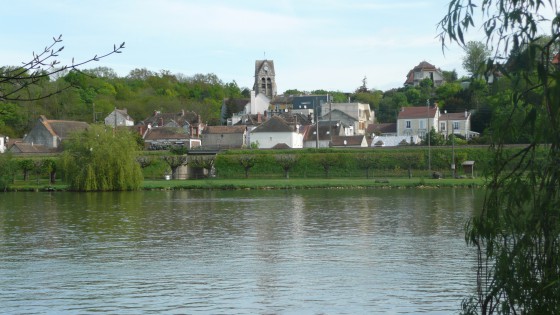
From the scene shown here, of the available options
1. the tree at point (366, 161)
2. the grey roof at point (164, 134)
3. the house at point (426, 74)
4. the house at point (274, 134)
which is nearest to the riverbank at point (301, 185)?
the tree at point (366, 161)

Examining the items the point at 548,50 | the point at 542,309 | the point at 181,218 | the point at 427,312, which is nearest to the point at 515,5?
the point at 548,50

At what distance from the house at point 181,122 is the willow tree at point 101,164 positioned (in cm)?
4667

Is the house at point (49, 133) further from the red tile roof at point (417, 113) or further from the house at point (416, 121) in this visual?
the red tile roof at point (417, 113)

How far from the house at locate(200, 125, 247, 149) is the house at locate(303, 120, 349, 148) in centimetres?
928

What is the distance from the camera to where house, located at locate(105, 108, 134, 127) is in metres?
136

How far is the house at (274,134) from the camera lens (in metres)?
112

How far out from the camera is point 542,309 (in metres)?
11.6

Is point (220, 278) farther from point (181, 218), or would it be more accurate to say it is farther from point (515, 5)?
point (181, 218)

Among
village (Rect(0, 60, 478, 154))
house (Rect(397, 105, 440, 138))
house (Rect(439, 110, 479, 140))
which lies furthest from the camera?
house (Rect(397, 105, 440, 138))

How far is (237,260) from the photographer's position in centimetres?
2620

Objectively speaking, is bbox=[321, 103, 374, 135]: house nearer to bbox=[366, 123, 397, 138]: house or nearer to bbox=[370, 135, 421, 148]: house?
bbox=[366, 123, 397, 138]: house

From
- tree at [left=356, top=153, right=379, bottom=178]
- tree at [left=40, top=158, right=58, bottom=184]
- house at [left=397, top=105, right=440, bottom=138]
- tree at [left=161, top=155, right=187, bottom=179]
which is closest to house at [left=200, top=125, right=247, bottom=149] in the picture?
tree at [left=161, top=155, right=187, bottom=179]

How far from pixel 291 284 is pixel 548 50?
12.2 metres

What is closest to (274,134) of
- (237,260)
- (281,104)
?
(281,104)
